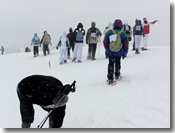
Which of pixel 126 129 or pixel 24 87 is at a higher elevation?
pixel 24 87

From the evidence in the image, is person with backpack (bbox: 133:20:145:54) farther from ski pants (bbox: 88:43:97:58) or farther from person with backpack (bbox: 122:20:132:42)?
ski pants (bbox: 88:43:97:58)

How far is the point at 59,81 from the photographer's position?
3.16 m

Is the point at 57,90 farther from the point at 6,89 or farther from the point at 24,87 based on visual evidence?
the point at 6,89

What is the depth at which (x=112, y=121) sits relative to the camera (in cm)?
457

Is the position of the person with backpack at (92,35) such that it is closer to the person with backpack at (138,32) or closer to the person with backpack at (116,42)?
the person with backpack at (138,32)

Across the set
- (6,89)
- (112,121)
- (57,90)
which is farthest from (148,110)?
(6,89)

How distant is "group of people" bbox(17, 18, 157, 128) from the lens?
293 centimetres

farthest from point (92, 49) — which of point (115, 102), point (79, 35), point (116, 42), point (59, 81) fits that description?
point (59, 81)

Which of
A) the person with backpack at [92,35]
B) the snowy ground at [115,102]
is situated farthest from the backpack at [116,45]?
the person with backpack at [92,35]

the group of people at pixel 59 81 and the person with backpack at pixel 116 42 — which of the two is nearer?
the group of people at pixel 59 81

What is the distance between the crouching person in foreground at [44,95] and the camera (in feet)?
9.34

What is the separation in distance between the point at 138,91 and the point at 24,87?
4.01m

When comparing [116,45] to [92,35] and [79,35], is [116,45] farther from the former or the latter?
[79,35]

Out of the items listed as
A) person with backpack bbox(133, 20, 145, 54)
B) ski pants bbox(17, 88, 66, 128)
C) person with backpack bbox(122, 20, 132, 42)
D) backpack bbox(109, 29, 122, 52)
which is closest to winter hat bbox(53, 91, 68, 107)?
ski pants bbox(17, 88, 66, 128)
